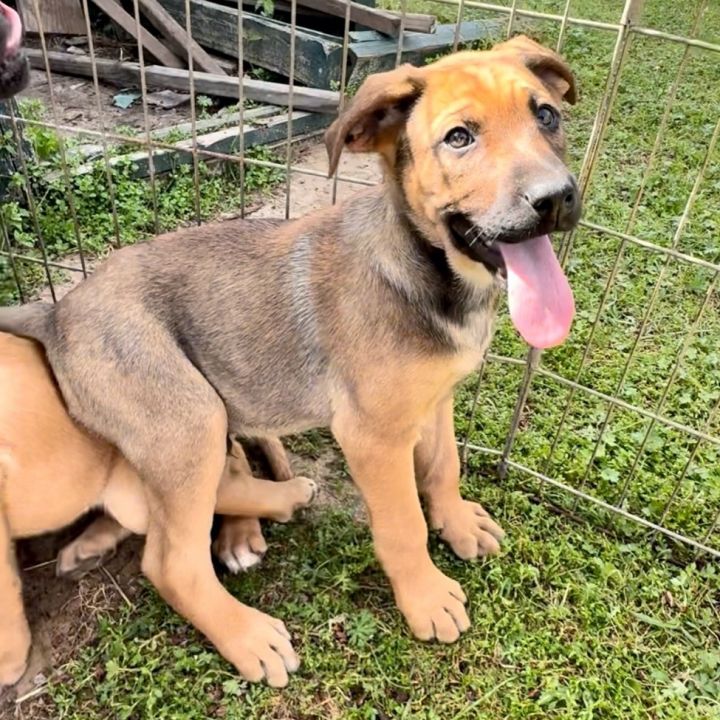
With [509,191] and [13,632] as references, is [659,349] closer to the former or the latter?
[509,191]

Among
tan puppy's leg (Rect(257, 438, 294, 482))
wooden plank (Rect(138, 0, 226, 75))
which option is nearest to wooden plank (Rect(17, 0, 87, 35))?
wooden plank (Rect(138, 0, 226, 75))

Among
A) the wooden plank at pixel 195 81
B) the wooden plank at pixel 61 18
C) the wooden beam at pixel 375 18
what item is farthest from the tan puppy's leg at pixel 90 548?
the wooden plank at pixel 61 18

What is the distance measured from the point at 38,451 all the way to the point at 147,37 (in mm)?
4930

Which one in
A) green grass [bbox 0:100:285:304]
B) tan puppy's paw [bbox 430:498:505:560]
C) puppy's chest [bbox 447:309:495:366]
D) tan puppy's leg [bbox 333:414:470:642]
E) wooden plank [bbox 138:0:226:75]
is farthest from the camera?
wooden plank [bbox 138:0:226:75]

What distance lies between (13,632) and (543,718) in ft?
6.25

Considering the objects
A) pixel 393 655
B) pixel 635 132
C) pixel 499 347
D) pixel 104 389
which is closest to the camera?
pixel 104 389

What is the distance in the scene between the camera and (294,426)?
3166 mm

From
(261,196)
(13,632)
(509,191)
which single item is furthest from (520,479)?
(261,196)

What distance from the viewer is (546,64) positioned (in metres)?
2.68

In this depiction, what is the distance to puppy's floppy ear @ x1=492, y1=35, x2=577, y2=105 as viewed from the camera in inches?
104

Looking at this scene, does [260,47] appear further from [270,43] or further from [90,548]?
[90,548]

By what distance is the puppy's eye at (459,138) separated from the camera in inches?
94.0

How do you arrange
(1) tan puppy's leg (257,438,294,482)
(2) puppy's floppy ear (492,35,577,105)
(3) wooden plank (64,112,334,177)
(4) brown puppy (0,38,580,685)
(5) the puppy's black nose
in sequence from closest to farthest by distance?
(5) the puppy's black nose → (4) brown puppy (0,38,580,685) → (2) puppy's floppy ear (492,35,577,105) → (1) tan puppy's leg (257,438,294,482) → (3) wooden plank (64,112,334,177)

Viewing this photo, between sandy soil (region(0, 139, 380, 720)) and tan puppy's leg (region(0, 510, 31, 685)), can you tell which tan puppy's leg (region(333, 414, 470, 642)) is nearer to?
sandy soil (region(0, 139, 380, 720))
